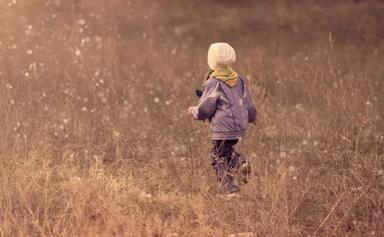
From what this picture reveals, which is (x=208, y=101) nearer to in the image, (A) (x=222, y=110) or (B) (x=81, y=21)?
(A) (x=222, y=110)

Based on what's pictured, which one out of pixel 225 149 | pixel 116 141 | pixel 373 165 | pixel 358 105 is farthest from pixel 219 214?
pixel 358 105

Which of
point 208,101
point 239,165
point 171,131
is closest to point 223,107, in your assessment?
point 208,101

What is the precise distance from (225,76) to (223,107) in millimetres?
240

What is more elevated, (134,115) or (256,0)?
(256,0)

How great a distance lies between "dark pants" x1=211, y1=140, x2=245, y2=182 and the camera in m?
5.27

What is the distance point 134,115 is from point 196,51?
13.9 ft

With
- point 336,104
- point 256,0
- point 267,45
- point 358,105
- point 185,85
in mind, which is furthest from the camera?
point 256,0

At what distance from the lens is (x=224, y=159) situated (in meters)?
5.32

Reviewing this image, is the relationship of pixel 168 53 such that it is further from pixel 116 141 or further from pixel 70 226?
pixel 70 226

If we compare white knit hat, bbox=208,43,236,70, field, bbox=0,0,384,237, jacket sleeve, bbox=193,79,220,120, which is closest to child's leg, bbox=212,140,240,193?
field, bbox=0,0,384,237

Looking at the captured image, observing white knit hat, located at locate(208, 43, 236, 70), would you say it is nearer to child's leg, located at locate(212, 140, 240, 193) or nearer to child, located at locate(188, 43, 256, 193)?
child, located at locate(188, 43, 256, 193)

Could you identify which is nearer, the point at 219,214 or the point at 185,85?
the point at 219,214

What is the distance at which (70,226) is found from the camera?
4.34m

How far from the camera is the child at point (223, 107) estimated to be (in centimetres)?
516
